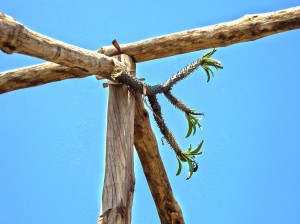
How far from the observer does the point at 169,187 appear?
15.9ft

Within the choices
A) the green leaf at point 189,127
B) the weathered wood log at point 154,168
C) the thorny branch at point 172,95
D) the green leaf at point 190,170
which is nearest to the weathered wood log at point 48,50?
the thorny branch at point 172,95

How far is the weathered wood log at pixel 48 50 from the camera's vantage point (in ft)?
10.7

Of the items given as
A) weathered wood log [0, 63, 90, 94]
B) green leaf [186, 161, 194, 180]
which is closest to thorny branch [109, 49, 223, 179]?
green leaf [186, 161, 194, 180]

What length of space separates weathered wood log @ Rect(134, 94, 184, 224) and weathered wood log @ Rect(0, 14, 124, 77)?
18.7 inches

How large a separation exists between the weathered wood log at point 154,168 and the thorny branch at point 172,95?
0.11 metres

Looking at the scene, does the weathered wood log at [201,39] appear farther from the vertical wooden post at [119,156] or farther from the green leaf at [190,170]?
the green leaf at [190,170]

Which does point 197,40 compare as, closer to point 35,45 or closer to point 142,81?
point 142,81

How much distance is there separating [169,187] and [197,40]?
1246mm

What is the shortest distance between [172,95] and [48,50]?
1.16 meters

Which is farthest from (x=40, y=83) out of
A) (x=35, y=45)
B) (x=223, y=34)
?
(x=223, y=34)

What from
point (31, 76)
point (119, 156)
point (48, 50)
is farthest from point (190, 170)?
point (48, 50)

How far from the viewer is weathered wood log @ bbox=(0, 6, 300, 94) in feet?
13.0

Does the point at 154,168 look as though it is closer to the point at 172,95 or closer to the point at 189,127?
the point at 189,127

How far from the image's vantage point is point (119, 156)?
3.98m
